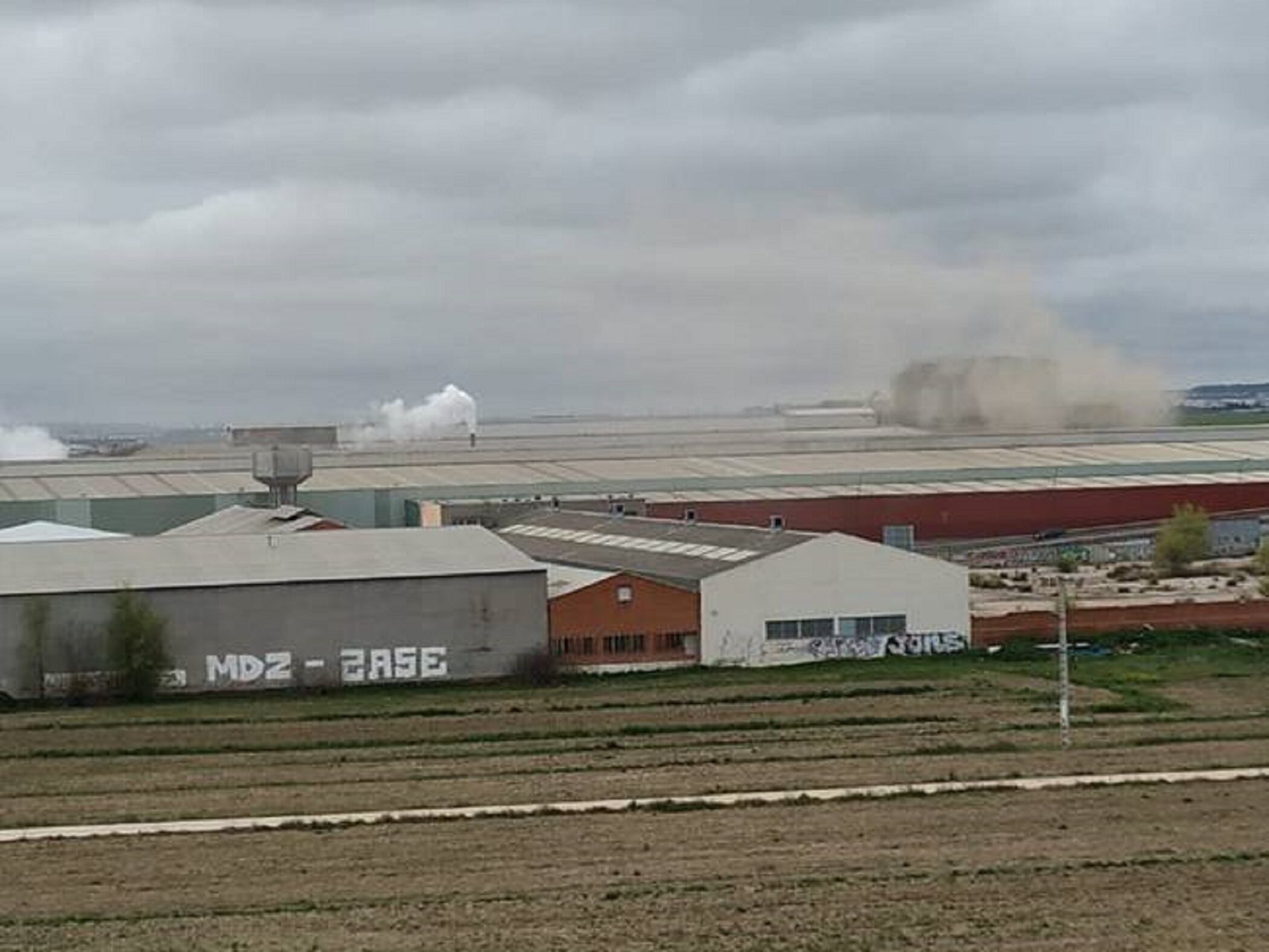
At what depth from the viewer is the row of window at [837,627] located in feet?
133

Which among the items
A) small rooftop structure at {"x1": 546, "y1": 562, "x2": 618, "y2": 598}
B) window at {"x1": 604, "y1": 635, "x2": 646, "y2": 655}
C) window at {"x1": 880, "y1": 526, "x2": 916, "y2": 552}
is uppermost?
window at {"x1": 880, "y1": 526, "x2": 916, "y2": 552}

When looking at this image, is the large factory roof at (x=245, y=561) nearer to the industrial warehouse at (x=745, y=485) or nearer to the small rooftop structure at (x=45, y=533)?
the small rooftop structure at (x=45, y=533)

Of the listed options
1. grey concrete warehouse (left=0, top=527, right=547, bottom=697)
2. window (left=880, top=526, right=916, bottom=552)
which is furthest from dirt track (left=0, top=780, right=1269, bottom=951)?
window (left=880, top=526, right=916, bottom=552)

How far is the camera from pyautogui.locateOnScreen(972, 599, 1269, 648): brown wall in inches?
1650

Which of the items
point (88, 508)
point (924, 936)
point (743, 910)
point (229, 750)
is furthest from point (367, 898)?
point (88, 508)

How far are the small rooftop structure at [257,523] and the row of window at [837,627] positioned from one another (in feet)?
43.0

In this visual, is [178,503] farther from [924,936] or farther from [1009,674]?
[924,936]

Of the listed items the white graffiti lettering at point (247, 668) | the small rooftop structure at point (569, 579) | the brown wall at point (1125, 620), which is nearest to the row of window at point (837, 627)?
the brown wall at point (1125, 620)

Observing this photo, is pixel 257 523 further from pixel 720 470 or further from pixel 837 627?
pixel 720 470

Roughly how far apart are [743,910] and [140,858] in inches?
276

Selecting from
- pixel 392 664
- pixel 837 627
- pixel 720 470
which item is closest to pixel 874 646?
pixel 837 627

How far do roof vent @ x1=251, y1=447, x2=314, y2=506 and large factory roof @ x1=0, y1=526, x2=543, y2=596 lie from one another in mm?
15590

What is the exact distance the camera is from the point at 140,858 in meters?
19.9

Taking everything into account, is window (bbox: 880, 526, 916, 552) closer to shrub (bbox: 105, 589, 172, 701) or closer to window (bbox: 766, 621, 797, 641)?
window (bbox: 766, 621, 797, 641)
